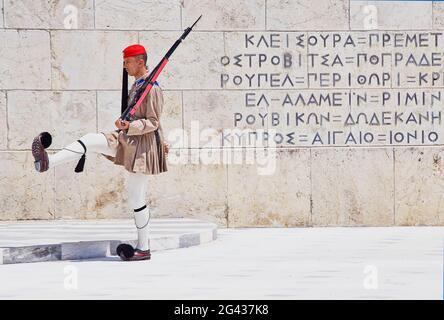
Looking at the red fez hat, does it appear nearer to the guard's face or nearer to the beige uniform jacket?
the guard's face

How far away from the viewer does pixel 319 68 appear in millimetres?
13609

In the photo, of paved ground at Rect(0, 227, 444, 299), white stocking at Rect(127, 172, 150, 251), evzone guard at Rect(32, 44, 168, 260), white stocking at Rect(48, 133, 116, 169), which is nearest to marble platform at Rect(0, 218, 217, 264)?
paved ground at Rect(0, 227, 444, 299)

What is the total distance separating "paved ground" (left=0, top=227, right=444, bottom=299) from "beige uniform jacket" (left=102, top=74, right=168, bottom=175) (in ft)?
2.90

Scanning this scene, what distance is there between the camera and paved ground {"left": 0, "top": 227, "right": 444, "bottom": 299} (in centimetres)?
753

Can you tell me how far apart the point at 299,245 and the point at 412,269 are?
2.48 m

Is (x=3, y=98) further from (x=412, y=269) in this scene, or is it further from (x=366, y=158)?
(x=412, y=269)

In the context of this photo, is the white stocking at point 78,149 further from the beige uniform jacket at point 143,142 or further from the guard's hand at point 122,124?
the guard's hand at point 122,124

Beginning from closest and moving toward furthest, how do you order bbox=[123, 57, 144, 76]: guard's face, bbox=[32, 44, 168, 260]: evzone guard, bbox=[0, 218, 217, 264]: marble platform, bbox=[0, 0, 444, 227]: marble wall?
bbox=[32, 44, 168, 260]: evzone guard < bbox=[123, 57, 144, 76]: guard's face < bbox=[0, 218, 217, 264]: marble platform < bbox=[0, 0, 444, 227]: marble wall

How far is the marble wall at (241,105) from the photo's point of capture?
1338 centimetres

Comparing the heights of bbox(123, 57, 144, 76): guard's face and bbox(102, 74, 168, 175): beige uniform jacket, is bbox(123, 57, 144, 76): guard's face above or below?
above

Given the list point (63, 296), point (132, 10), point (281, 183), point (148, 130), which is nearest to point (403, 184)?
point (281, 183)

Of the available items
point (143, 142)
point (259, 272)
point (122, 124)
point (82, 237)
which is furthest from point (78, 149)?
point (259, 272)

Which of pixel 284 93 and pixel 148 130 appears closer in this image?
pixel 148 130

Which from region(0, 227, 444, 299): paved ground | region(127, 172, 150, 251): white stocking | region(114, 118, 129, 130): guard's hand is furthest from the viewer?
region(127, 172, 150, 251): white stocking
